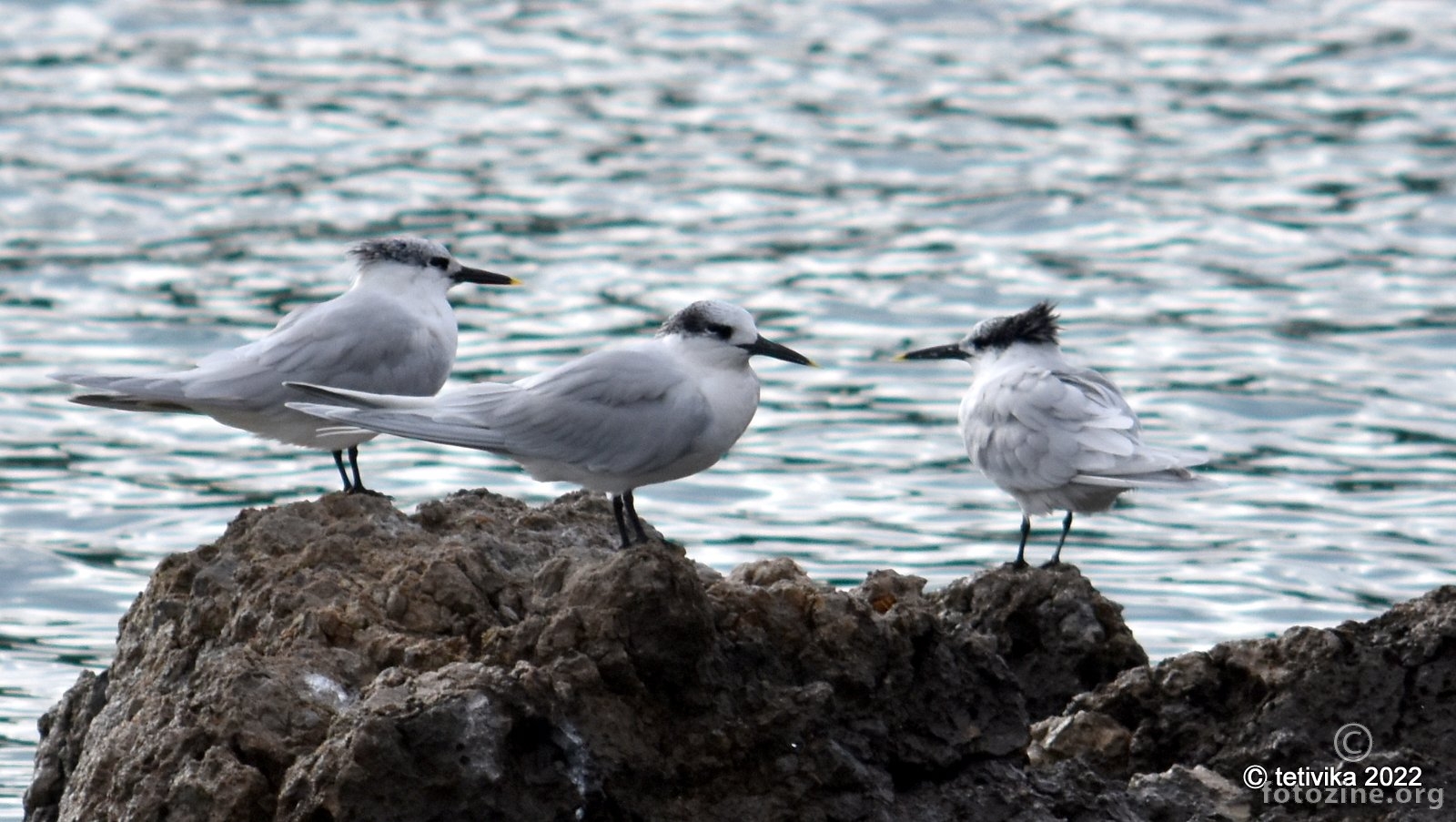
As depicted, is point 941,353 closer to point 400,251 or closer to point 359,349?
point 400,251

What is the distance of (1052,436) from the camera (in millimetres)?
7121

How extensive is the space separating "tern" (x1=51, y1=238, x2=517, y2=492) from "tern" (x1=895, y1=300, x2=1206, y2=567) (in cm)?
191

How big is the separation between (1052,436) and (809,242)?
329 inches

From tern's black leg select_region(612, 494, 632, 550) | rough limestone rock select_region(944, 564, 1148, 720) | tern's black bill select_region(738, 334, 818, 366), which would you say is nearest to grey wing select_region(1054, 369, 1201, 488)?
rough limestone rock select_region(944, 564, 1148, 720)

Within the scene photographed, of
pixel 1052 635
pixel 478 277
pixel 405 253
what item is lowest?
pixel 1052 635

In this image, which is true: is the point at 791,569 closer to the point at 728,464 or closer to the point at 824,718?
the point at 824,718

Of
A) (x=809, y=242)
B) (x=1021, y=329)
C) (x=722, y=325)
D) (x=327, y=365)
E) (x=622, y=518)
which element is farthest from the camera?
(x=809, y=242)

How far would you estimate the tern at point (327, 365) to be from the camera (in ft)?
20.8

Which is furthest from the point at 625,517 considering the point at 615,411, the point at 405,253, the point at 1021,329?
the point at 1021,329

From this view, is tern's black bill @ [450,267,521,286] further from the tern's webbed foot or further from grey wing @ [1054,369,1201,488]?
grey wing @ [1054,369,1201,488]

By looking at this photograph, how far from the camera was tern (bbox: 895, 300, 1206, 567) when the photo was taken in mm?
6934

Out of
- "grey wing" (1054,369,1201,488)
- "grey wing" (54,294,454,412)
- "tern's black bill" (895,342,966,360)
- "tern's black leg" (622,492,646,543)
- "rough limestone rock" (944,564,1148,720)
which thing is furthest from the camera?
"tern's black bill" (895,342,966,360)

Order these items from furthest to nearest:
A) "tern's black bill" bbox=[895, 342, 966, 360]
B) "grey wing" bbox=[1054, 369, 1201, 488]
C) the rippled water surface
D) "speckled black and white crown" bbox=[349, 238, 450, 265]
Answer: the rippled water surface
"tern's black bill" bbox=[895, 342, 966, 360]
"speckled black and white crown" bbox=[349, 238, 450, 265]
"grey wing" bbox=[1054, 369, 1201, 488]

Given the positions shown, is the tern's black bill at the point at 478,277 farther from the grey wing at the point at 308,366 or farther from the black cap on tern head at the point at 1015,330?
the black cap on tern head at the point at 1015,330
